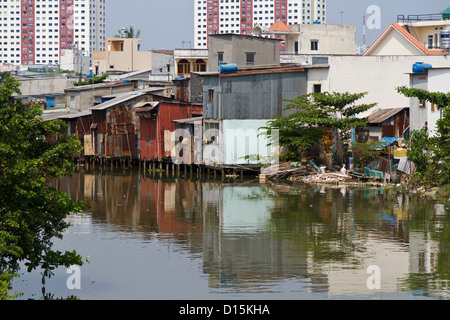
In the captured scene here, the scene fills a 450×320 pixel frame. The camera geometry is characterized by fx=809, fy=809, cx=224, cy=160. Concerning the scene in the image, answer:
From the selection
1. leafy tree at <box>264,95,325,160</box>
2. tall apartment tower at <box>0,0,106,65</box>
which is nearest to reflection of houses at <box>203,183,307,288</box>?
leafy tree at <box>264,95,325,160</box>

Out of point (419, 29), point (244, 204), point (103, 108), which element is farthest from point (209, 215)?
point (419, 29)

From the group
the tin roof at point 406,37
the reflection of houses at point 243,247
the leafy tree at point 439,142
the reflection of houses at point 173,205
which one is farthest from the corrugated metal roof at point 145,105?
the leafy tree at point 439,142

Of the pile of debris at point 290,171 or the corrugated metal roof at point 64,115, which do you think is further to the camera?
the corrugated metal roof at point 64,115

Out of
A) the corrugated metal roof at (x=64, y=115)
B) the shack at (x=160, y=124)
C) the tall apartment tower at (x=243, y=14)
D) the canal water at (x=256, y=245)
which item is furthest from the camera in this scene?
the tall apartment tower at (x=243, y=14)

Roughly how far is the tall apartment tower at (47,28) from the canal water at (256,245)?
461ft

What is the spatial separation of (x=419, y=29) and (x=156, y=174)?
23898 millimetres

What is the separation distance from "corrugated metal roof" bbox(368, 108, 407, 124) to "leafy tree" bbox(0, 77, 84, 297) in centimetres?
2491

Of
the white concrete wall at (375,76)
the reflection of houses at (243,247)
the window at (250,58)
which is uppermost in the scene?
the window at (250,58)

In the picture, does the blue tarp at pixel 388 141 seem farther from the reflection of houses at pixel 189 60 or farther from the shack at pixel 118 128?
the reflection of houses at pixel 189 60

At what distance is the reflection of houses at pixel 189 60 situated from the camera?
65062 millimetres

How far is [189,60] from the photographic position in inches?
2569

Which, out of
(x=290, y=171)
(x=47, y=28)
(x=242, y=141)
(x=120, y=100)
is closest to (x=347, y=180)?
(x=290, y=171)

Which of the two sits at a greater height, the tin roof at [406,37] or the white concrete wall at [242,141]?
the tin roof at [406,37]
